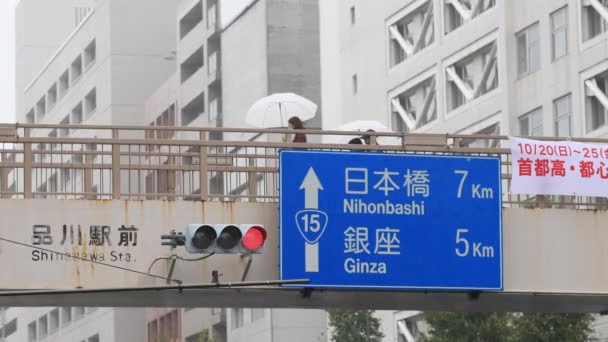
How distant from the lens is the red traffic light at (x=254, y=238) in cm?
2266

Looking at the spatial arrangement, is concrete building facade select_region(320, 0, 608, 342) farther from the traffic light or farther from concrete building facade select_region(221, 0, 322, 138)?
the traffic light

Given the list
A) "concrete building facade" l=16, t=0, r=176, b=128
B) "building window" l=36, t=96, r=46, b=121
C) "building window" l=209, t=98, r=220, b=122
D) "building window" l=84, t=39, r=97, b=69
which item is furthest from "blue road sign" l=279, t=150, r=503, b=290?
"building window" l=36, t=96, r=46, b=121

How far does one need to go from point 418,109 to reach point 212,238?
41.0 meters

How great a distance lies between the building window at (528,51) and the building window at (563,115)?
1987mm

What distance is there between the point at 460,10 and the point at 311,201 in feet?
120

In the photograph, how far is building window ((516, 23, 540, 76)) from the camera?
5497 centimetres

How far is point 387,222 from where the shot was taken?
24.0m

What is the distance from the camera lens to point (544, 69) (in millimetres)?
54250

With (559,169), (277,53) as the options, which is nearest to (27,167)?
(559,169)

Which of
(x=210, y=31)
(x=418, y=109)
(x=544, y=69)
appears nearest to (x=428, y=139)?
(x=544, y=69)

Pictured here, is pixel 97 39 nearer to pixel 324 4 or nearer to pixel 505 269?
pixel 324 4

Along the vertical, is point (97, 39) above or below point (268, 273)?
above

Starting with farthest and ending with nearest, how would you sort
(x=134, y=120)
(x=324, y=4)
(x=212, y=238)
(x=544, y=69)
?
1. (x=134, y=120)
2. (x=324, y=4)
3. (x=544, y=69)
4. (x=212, y=238)

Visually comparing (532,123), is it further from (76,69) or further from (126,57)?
(76,69)
